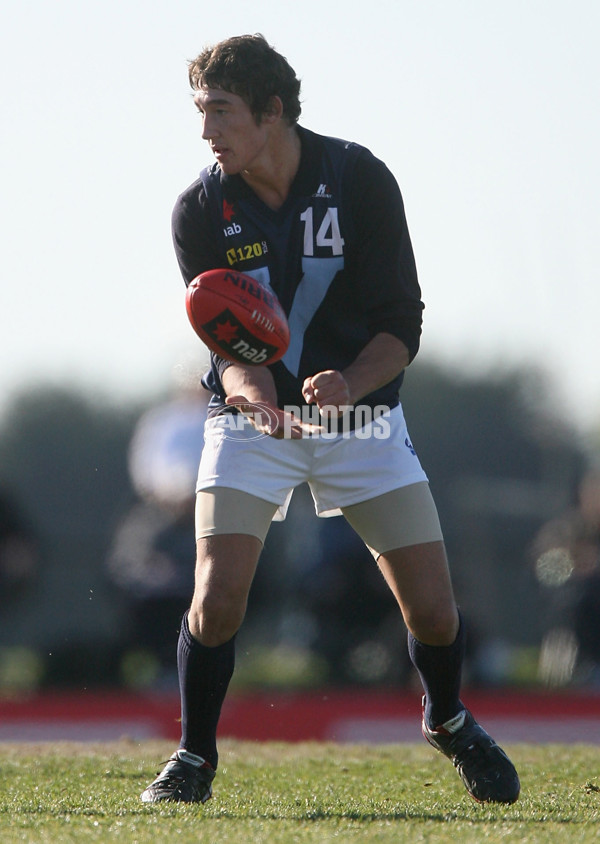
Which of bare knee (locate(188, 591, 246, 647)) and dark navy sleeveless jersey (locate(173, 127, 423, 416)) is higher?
dark navy sleeveless jersey (locate(173, 127, 423, 416))

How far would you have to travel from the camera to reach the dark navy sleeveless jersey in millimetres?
4551

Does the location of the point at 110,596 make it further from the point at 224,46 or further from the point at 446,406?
the point at 446,406

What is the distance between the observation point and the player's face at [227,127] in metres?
4.39

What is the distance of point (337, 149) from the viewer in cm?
466

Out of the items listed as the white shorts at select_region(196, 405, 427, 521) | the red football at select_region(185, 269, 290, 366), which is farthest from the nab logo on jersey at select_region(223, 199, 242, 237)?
the white shorts at select_region(196, 405, 427, 521)

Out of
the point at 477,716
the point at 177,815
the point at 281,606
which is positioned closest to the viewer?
the point at 177,815

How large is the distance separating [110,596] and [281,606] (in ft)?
6.88

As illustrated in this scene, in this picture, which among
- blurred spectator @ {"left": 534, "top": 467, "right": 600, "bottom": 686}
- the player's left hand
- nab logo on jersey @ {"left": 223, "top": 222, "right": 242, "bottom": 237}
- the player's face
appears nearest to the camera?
the player's left hand

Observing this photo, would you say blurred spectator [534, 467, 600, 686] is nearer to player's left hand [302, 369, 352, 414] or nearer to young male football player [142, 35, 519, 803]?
young male football player [142, 35, 519, 803]

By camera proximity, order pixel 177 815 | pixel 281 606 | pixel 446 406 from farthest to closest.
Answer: pixel 446 406 → pixel 281 606 → pixel 177 815

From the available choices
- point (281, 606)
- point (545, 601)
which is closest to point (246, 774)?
point (281, 606)

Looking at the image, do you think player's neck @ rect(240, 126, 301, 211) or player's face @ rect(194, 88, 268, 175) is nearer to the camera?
player's face @ rect(194, 88, 268, 175)

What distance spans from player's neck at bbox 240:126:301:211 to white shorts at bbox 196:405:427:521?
772 mm

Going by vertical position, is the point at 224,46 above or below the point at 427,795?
above
